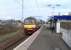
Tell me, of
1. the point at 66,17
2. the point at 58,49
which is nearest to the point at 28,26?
the point at 66,17

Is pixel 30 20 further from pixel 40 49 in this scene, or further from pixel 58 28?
pixel 40 49

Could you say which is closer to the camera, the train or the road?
the road

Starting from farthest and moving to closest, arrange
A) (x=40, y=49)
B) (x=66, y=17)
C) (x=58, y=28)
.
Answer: (x=58, y=28) < (x=66, y=17) < (x=40, y=49)

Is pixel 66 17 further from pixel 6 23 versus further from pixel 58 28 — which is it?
pixel 6 23

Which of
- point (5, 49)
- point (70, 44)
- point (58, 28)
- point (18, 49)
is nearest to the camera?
point (18, 49)

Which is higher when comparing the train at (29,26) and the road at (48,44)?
the train at (29,26)

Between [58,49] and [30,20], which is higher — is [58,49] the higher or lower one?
the lower one

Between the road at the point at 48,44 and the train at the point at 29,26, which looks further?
the train at the point at 29,26

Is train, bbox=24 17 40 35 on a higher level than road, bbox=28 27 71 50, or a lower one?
higher

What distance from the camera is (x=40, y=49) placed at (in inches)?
711

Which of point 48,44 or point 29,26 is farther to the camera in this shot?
point 29,26

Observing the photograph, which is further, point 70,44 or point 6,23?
point 6,23

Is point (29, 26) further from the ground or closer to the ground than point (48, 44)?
further from the ground

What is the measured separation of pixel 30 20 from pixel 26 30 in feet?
9.56
